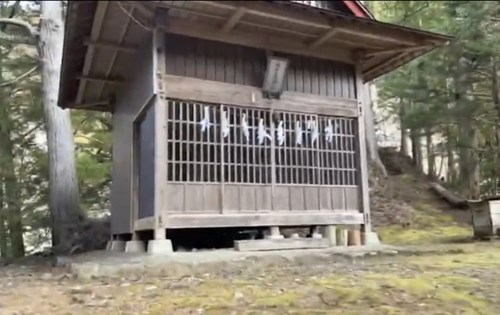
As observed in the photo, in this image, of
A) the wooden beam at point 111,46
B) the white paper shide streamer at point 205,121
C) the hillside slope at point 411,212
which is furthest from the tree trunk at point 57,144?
the hillside slope at point 411,212

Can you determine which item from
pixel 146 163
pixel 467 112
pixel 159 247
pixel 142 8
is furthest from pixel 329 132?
pixel 467 112

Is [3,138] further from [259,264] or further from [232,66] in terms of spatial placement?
[259,264]

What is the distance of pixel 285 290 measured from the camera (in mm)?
4477

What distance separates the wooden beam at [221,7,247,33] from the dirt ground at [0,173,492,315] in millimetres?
3386

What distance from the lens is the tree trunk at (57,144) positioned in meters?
10.7

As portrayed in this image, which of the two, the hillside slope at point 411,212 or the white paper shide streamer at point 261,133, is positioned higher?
the white paper shide streamer at point 261,133

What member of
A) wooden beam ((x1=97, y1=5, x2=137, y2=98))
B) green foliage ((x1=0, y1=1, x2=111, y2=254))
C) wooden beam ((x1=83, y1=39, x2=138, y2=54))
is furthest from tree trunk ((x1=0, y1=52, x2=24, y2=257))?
wooden beam ((x1=83, y1=39, x2=138, y2=54))

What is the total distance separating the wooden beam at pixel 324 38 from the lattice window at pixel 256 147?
1.19m

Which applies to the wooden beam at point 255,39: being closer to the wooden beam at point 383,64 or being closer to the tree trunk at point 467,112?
the wooden beam at point 383,64

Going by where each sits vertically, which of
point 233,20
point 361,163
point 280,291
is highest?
point 233,20

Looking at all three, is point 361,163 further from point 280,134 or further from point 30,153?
point 30,153

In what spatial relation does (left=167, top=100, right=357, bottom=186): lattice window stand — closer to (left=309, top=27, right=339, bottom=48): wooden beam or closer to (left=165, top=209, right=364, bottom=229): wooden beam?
(left=165, top=209, right=364, bottom=229): wooden beam

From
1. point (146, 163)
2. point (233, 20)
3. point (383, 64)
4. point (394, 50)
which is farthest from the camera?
point (383, 64)

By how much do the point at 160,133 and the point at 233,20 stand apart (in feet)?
6.36
